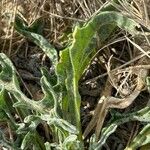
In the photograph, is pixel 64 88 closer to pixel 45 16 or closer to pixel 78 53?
pixel 78 53

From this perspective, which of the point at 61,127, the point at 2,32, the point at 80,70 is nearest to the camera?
the point at 61,127

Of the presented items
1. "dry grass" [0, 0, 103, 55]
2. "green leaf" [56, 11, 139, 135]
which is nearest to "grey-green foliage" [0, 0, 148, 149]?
"green leaf" [56, 11, 139, 135]

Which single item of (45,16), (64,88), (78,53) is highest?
(45,16)

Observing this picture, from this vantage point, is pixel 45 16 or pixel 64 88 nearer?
pixel 64 88

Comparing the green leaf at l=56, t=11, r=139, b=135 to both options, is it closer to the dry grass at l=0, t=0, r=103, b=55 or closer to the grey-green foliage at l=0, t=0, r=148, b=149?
the grey-green foliage at l=0, t=0, r=148, b=149

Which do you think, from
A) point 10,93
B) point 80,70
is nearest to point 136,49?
point 80,70

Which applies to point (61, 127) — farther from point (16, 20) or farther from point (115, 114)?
point (16, 20)

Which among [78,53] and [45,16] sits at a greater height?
[45,16]

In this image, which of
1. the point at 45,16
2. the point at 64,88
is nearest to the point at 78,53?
the point at 64,88
